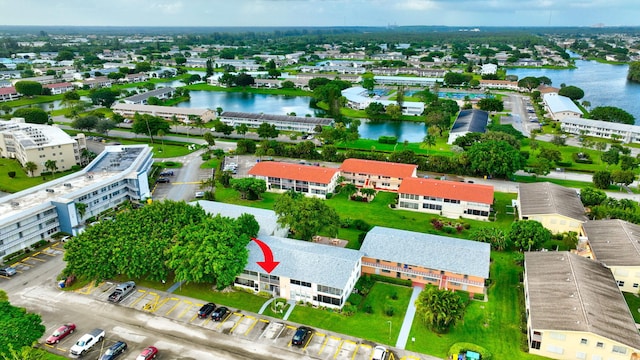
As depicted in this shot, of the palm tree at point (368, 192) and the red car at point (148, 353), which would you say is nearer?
the red car at point (148, 353)

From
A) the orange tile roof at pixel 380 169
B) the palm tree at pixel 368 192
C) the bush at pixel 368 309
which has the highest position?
the orange tile roof at pixel 380 169

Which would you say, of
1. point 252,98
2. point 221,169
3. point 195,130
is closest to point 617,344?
point 221,169

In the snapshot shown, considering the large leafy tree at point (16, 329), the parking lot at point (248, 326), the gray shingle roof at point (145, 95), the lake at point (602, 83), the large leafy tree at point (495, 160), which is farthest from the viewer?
the lake at point (602, 83)

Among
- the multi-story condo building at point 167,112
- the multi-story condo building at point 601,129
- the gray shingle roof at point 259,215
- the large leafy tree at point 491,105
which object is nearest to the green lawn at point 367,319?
the gray shingle roof at point 259,215

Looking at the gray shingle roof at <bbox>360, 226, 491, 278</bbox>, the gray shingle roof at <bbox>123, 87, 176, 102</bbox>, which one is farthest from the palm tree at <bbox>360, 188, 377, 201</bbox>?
the gray shingle roof at <bbox>123, 87, 176, 102</bbox>

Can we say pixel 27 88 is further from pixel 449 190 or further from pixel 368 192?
pixel 449 190

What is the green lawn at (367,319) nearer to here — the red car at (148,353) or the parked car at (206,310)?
the parked car at (206,310)

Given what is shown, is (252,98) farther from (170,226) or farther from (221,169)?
(170,226)

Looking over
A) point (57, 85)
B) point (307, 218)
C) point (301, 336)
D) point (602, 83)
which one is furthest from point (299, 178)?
point (602, 83)
